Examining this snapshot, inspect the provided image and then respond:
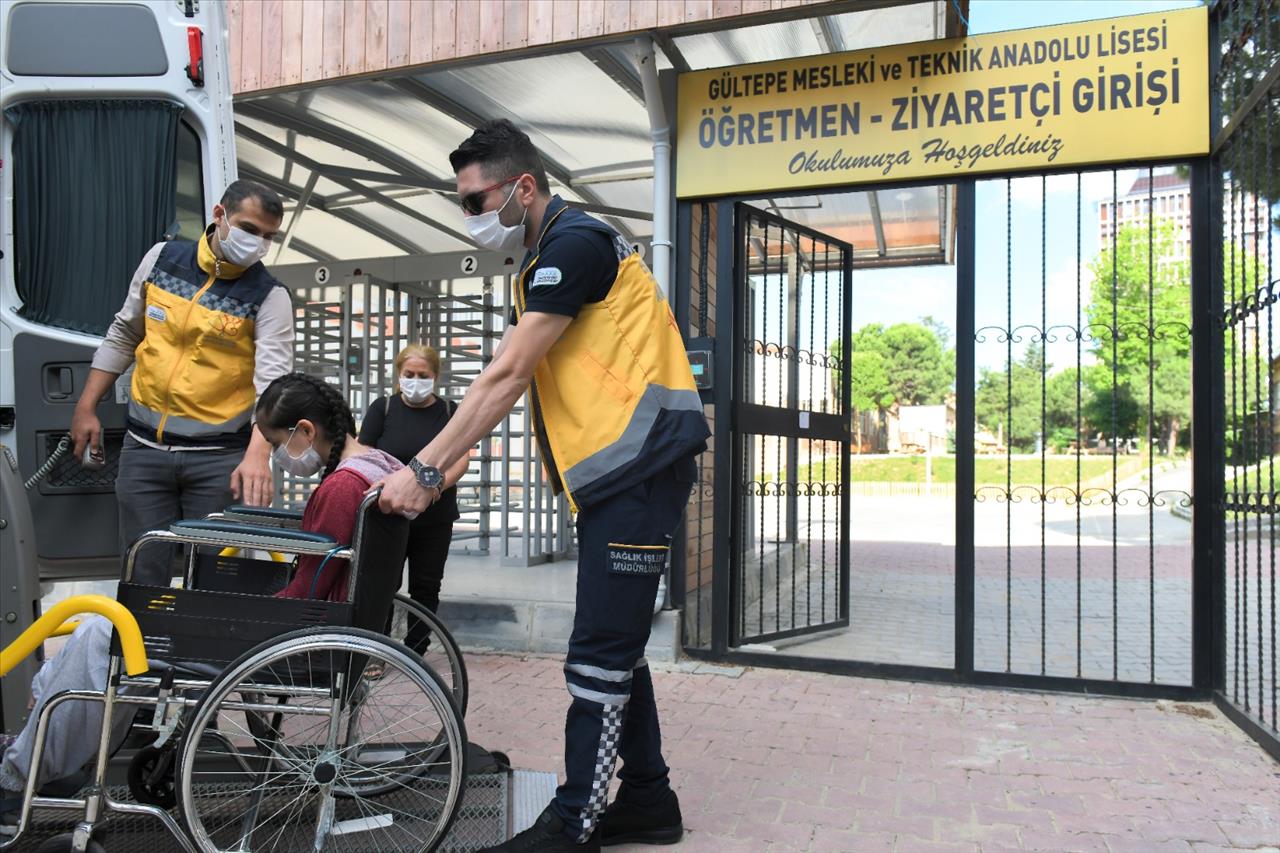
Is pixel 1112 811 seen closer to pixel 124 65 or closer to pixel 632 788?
pixel 632 788

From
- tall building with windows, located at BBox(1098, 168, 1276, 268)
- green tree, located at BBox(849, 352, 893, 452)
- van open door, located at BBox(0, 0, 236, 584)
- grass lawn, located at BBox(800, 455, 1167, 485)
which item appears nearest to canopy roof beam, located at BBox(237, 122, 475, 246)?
van open door, located at BBox(0, 0, 236, 584)

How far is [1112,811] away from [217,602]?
3.05 m

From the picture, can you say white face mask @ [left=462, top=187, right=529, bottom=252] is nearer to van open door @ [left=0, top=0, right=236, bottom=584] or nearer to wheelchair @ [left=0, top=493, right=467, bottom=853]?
wheelchair @ [left=0, top=493, right=467, bottom=853]

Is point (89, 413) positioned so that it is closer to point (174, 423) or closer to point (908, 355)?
point (174, 423)

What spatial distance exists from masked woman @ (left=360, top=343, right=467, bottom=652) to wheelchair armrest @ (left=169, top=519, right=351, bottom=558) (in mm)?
1696

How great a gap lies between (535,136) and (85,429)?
15.2 ft

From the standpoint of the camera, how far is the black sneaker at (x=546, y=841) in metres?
2.65

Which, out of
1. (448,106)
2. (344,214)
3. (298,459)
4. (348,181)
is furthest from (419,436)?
(344,214)

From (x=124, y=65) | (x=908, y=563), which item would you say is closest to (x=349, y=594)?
(x=124, y=65)

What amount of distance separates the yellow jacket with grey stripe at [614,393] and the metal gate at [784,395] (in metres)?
2.75

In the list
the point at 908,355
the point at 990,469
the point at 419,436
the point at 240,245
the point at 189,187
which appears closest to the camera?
the point at 240,245

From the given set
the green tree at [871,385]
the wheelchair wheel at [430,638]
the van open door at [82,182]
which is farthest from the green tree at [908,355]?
the wheelchair wheel at [430,638]

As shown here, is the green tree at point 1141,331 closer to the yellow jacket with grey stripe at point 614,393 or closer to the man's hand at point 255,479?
the yellow jacket with grey stripe at point 614,393

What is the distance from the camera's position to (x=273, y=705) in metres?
2.52
